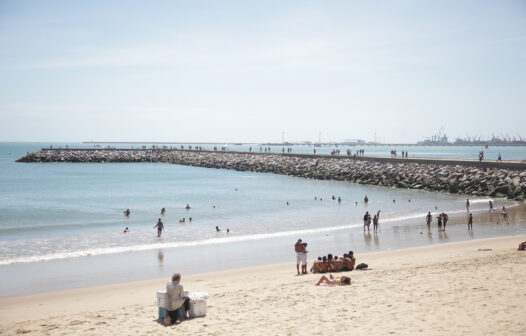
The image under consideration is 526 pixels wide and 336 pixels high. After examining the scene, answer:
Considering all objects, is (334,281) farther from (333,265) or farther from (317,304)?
(333,265)

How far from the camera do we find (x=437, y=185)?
4250 centimetres

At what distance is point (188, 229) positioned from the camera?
2505cm

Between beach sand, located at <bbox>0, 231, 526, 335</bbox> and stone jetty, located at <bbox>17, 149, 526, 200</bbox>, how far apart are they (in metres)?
26.9

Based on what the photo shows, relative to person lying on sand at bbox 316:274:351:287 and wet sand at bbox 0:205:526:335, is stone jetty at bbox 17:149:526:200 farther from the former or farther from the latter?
person lying on sand at bbox 316:274:351:287

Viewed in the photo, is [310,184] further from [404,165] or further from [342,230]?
[342,230]

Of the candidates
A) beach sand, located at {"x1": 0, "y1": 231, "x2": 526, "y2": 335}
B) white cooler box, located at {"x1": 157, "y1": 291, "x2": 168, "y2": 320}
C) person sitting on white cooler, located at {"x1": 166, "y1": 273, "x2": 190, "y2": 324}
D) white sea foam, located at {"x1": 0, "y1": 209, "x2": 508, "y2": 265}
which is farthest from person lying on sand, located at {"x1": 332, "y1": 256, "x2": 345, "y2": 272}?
white sea foam, located at {"x1": 0, "y1": 209, "x2": 508, "y2": 265}

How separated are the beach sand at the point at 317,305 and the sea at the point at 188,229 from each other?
2.56m

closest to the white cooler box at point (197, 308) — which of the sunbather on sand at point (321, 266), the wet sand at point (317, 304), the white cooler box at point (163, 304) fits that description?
the wet sand at point (317, 304)

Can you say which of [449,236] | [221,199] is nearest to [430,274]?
[449,236]

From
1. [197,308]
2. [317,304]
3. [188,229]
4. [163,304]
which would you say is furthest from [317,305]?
[188,229]

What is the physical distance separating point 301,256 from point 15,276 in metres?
9.93

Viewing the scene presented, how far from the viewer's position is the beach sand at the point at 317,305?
26.1ft

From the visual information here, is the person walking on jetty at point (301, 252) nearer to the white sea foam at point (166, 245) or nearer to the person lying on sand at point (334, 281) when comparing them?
the person lying on sand at point (334, 281)

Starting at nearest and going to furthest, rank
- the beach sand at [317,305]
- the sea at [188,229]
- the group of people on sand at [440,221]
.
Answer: the beach sand at [317,305] < the sea at [188,229] < the group of people on sand at [440,221]
